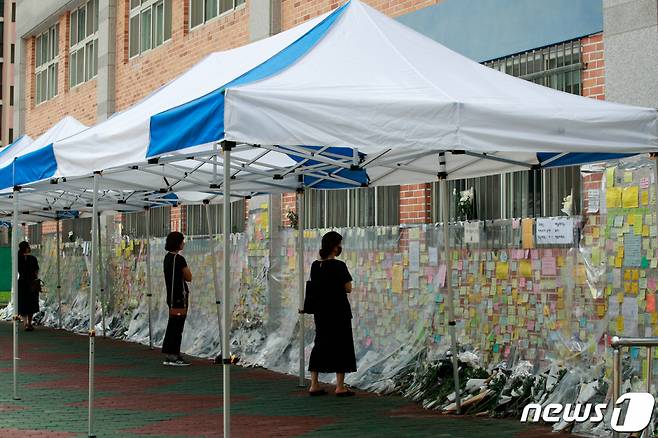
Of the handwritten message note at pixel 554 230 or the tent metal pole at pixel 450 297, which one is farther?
the handwritten message note at pixel 554 230

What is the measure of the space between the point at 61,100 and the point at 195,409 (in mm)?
19944

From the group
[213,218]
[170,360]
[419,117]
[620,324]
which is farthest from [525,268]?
[213,218]

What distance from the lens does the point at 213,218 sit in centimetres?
1948

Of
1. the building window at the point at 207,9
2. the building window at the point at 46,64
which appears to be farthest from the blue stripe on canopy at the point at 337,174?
the building window at the point at 46,64

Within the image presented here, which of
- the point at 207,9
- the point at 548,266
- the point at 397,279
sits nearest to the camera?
the point at 548,266

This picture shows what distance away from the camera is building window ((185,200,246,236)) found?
18.5m

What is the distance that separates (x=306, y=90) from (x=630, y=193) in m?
3.41

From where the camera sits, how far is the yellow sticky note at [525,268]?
10.9 metres

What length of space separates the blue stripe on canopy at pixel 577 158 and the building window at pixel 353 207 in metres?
4.08

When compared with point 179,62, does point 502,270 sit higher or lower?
lower

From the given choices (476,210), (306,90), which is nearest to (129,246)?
(476,210)

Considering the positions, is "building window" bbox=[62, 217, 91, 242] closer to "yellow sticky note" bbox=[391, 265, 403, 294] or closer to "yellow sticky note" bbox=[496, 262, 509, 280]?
"yellow sticky note" bbox=[391, 265, 403, 294]

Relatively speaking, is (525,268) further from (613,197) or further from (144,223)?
(144,223)

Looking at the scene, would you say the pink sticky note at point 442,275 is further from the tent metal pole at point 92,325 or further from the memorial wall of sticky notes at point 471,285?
the tent metal pole at point 92,325
